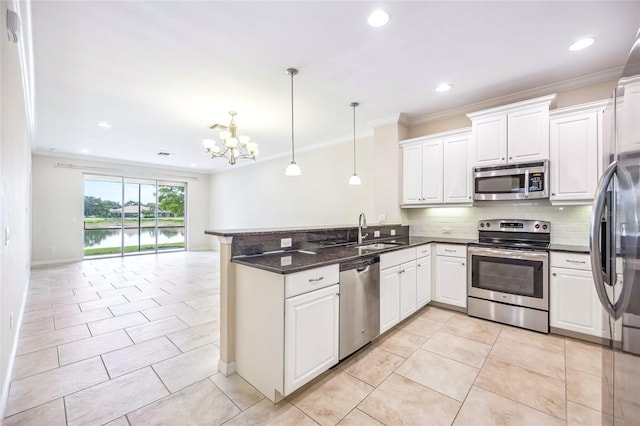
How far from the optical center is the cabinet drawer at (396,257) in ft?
9.48

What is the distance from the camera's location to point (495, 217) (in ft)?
12.5

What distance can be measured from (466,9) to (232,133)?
3268mm

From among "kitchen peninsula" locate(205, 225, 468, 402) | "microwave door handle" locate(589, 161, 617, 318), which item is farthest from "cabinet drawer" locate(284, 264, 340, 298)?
"microwave door handle" locate(589, 161, 617, 318)

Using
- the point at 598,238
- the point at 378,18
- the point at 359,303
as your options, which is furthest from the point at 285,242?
the point at 598,238

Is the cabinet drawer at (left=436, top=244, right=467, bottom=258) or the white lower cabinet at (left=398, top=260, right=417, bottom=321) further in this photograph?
the cabinet drawer at (left=436, top=244, right=467, bottom=258)

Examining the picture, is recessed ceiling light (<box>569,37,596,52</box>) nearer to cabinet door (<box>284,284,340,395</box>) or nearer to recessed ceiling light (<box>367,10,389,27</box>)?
recessed ceiling light (<box>367,10,389,27</box>)

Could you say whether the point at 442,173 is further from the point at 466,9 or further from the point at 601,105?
the point at 466,9

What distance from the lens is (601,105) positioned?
2.86m

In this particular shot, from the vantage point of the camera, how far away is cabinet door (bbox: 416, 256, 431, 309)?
3.54m

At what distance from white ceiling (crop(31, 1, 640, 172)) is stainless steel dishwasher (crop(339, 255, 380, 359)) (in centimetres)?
204

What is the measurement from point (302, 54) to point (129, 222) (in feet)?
26.7

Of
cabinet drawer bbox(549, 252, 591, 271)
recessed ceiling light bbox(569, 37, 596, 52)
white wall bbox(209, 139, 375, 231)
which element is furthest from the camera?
white wall bbox(209, 139, 375, 231)

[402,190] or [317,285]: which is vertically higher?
[402,190]

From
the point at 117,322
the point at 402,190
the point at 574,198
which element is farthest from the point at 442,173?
the point at 117,322
